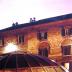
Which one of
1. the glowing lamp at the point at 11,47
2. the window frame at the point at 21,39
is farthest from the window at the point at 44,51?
the glowing lamp at the point at 11,47

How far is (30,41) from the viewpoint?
94.0 feet

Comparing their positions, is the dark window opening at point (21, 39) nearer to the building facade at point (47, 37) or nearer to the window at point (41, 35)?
the building facade at point (47, 37)

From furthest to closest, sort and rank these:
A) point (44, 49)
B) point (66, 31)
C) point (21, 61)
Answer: point (44, 49)
point (66, 31)
point (21, 61)

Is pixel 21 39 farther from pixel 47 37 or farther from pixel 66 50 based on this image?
pixel 66 50

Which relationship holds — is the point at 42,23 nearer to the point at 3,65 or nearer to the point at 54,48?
the point at 54,48

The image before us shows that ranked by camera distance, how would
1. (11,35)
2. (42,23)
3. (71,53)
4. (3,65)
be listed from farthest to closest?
(11,35), (42,23), (71,53), (3,65)

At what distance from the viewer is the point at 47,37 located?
27.3 metres

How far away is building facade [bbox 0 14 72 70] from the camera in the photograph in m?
25.8

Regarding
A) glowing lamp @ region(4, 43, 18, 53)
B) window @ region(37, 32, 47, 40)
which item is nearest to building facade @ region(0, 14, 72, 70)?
window @ region(37, 32, 47, 40)

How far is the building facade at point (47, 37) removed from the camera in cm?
2575

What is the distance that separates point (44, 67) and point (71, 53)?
54.0 feet

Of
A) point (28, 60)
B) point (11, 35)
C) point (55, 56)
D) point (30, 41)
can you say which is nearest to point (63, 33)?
point (55, 56)

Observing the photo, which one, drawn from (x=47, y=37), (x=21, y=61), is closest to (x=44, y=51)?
(x=47, y=37)

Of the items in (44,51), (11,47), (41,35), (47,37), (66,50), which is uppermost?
(41,35)
